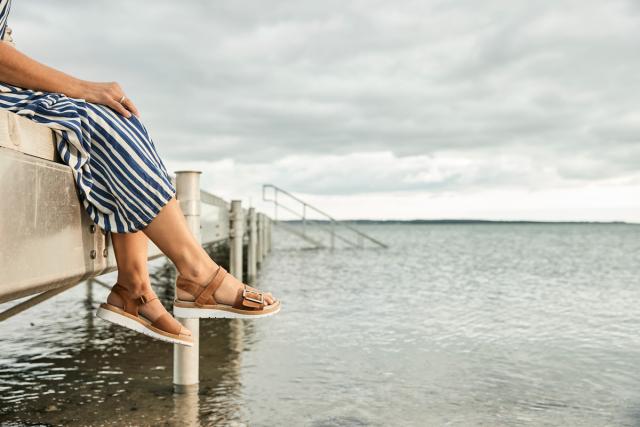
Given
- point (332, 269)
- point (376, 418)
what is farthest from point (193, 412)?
point (332, 269)

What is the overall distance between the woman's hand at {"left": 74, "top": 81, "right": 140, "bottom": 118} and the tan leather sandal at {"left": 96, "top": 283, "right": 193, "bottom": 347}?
2.11ft

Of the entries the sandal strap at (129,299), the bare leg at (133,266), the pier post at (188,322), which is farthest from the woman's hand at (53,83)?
the pier post at (188,322)

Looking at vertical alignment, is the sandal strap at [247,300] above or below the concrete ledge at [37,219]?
below

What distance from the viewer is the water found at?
3613mm

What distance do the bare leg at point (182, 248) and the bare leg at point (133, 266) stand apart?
0.27 feet

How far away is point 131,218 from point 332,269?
41.0 feet

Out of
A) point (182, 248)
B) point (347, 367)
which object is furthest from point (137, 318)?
point (347, 367)

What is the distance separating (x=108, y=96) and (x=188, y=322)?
1.97 metres

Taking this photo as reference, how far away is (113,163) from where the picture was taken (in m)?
2.02

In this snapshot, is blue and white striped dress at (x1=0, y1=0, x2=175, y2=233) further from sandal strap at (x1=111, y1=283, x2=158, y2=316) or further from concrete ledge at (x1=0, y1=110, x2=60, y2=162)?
sandal strap at (x1=111, y1=283, x2=158, y2=316)

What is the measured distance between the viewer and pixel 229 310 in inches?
98.3

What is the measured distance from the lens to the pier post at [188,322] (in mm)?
3867

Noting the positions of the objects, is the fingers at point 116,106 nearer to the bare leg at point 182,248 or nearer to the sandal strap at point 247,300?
the bare leg at point 182,248

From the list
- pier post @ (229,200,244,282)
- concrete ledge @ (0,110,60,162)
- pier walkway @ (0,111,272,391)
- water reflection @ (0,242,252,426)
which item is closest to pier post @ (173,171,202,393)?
water reflection @ (0,242,252,426)
